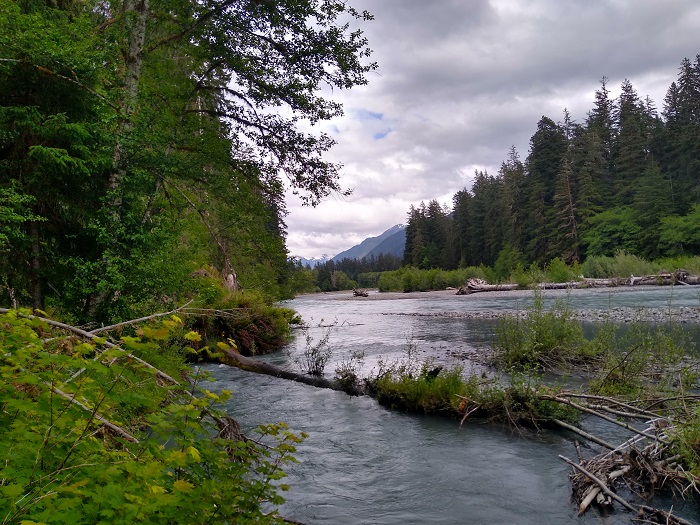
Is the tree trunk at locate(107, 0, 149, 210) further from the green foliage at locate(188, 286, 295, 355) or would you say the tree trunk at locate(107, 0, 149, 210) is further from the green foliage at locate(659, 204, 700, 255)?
the green foliage at locate(659, 204, 700, 255)

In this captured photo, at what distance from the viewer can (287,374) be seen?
10.1 meters

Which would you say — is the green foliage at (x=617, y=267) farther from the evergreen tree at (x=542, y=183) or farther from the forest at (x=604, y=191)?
the evergreen tree at (x=542, y=183)

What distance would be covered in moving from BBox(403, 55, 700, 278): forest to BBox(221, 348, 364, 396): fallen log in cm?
4315

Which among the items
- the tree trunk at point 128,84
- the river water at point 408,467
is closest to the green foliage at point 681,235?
the river water at point 408,467

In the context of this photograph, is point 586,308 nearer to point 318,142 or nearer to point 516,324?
point 516,324

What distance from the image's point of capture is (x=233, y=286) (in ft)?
53.2

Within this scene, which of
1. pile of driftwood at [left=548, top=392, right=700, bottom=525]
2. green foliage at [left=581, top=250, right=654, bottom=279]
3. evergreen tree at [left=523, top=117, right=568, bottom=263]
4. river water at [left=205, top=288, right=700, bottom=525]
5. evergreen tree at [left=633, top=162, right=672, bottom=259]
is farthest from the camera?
evergreen tree at [left=523, top=117, right=568, bottom=263]

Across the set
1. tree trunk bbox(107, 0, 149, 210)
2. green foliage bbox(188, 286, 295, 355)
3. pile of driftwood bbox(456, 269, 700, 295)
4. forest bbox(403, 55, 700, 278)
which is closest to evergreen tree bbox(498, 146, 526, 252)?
forest bbox(403, 55, 700, 278)

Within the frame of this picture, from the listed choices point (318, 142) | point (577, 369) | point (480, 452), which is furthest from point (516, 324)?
point (318, 142)

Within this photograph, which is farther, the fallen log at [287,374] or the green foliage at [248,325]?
the green foliage at [248,325]

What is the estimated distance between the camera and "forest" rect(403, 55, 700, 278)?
153 ft

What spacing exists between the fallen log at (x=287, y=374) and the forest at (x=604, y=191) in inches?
1699

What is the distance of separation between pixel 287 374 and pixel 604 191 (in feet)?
195

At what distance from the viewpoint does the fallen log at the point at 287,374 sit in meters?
8.89
